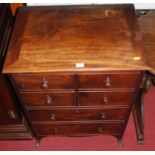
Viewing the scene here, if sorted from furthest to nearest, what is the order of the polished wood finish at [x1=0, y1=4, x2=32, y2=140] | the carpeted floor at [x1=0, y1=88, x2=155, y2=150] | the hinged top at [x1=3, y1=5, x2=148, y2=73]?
the carpeted floor at [x1=0, y1=88, x2=155, y2=150]
the polished wood finish at [x1=0, y1=4, x2=32, y2=140]
the hinged top at [x1=3, y1=5, x2=148, y2=73]

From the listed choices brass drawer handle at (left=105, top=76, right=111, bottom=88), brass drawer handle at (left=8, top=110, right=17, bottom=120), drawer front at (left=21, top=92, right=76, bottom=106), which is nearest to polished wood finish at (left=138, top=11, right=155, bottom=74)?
brass drawer handle at (left=105, top=76, right=111, bottom=88)

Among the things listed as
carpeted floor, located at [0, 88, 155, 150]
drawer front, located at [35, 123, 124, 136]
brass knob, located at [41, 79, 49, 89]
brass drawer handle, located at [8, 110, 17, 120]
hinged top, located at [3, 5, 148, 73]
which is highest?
hinged top, located at [3, 5, 148, 73]

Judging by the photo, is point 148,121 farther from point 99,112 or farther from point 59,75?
point 59,75

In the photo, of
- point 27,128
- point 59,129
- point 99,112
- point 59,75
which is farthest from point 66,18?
point 27,128

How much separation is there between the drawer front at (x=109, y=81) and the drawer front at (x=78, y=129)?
0.44 m

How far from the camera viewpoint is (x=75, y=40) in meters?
1.18

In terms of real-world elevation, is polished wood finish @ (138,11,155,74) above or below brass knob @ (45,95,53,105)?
above

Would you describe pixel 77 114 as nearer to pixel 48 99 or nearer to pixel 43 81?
pixel 48 99

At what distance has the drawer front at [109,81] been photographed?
44.9 inches

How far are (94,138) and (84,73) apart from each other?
881 millimetres

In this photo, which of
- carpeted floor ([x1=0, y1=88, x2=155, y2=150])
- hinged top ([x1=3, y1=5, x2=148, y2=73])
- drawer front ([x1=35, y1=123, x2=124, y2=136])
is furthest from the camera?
carpeted floor ([x1=0, y1=88, x2=155, y2=150])

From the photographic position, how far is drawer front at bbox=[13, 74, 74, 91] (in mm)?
1142

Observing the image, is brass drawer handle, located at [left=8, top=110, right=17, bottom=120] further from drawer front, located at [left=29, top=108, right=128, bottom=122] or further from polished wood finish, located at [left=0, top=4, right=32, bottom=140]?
drawer front, located at [left=29, top=108, right=128, bottom=122]

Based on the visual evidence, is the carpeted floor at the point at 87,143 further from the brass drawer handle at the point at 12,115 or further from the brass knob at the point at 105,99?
the brass knob at the point at 105,99
